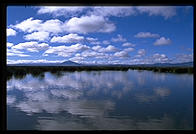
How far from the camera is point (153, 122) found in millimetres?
2182

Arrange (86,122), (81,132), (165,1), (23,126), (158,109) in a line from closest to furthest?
(165,1)
(81,132)
(23,126)
(86,122)
(158,109)

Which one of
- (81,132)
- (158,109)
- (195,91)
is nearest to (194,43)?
(195,91)

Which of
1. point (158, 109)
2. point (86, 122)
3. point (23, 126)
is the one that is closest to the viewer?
point (23, 126)

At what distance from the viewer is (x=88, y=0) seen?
105 cm

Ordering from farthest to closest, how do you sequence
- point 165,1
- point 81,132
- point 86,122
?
point 86,122 < point 81,132 < point 165,1

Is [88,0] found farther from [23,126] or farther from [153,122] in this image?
[153,122]
